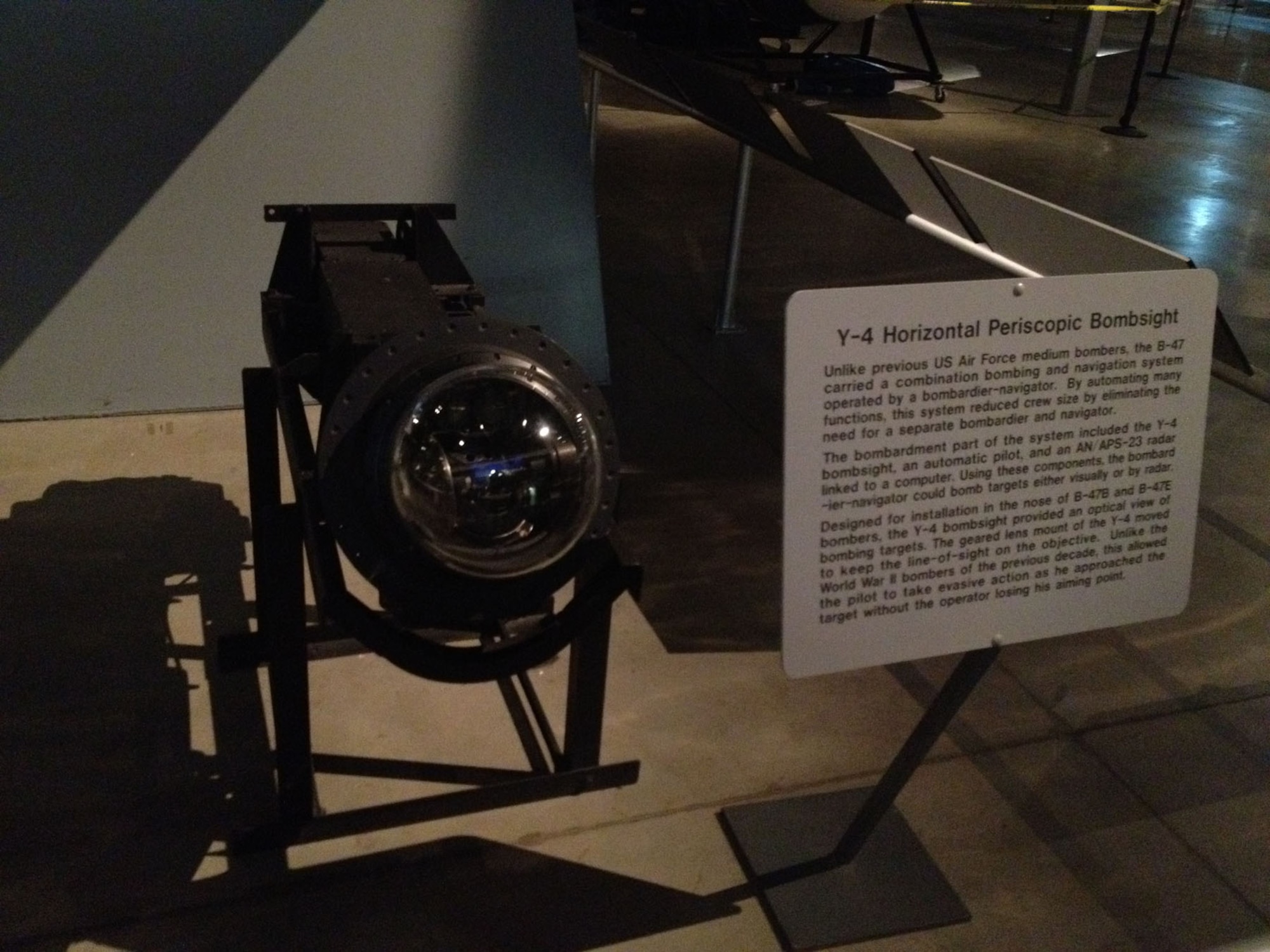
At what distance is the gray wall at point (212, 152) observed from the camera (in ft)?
11.5

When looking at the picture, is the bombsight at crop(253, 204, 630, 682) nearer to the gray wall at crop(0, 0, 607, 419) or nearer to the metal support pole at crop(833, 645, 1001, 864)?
the metal support pole at crop(833, 645, 1001, 864)

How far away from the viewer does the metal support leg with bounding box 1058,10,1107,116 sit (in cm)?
914

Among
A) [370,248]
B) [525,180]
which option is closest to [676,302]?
[525,180]

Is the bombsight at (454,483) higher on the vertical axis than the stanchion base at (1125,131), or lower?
higher

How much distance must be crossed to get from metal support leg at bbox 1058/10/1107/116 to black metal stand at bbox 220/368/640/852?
875cm

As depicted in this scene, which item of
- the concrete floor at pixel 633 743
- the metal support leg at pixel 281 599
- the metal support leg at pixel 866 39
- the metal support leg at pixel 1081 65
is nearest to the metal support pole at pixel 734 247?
the concrete floor at pixel 633 743

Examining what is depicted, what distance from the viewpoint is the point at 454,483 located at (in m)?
1.68

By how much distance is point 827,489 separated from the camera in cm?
157

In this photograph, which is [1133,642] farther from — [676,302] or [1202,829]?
[676,302]

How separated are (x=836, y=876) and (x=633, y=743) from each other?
54cm

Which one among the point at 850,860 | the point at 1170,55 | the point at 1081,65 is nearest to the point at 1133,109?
the point at 1081,65

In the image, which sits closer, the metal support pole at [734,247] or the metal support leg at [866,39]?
A: the metal support pole at [734,247]

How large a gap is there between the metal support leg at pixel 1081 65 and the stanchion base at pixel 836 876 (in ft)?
27.8

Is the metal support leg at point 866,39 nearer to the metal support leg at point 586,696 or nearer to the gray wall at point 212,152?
the gray wall at point 212,152
